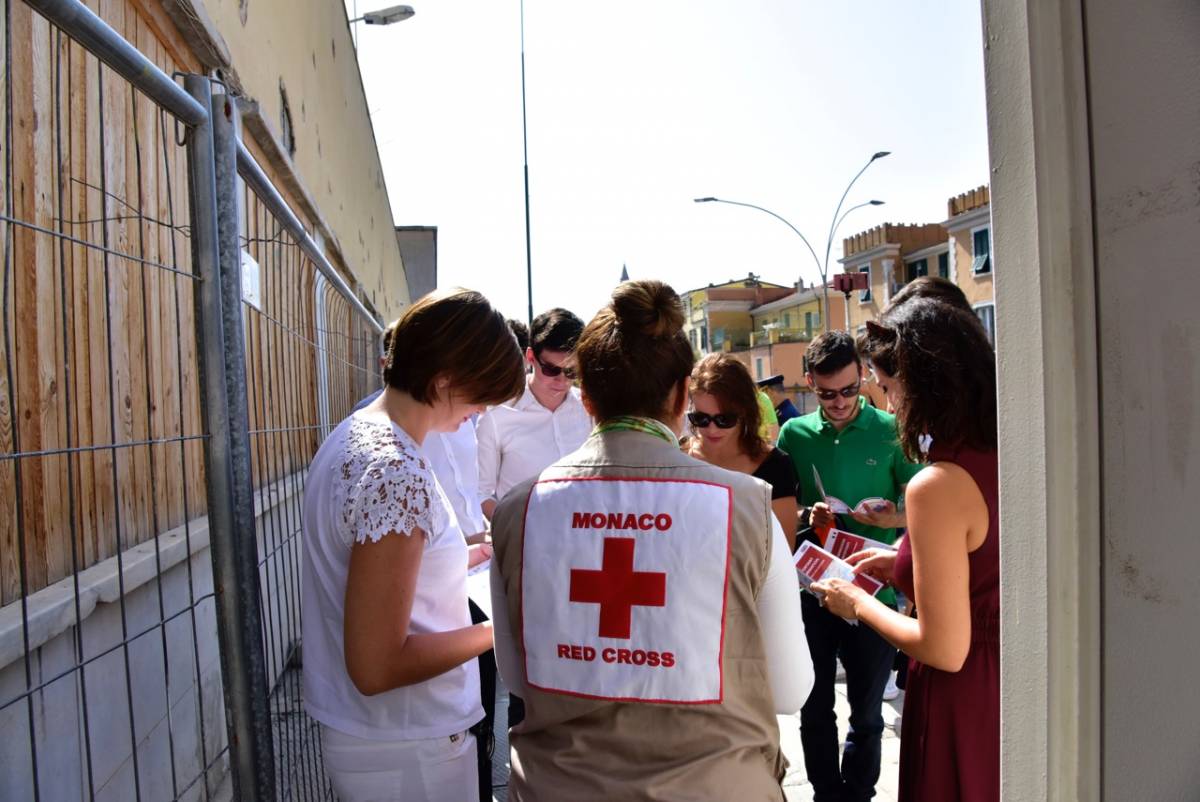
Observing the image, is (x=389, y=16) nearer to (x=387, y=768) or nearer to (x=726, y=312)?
(x=387, y=768)

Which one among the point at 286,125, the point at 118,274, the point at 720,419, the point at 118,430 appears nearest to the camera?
the point at 118,430

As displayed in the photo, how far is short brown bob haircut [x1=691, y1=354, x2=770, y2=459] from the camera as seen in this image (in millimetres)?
3367

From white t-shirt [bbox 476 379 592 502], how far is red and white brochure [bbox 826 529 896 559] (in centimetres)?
129

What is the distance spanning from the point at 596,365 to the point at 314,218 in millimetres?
5099

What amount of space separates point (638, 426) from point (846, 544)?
1.70 metres

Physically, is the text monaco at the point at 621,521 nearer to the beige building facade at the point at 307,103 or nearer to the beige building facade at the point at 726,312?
the beige building facade at the point at 307,103

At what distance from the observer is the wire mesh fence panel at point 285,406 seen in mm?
2475

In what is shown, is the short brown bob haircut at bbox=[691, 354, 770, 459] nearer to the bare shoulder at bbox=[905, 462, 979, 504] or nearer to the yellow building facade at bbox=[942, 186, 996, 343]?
the bare shoulder at bbox=[905, 462, 979, 504]

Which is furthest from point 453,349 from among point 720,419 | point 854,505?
point 854,505

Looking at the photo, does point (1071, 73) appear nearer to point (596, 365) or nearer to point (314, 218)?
point (596, 365)

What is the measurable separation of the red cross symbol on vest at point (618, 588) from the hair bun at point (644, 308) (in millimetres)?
416

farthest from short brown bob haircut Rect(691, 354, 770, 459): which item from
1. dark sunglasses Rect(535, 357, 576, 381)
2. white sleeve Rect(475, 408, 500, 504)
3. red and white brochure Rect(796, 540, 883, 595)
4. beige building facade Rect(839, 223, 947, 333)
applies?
beige building facade Rect(839, 223, 947, 333)

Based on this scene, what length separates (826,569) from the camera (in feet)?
8.26

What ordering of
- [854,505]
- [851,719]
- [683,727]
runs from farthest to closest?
[854,505], [851,719], [683,727]
